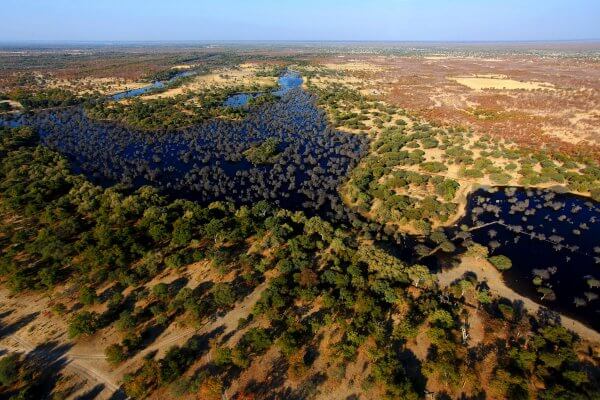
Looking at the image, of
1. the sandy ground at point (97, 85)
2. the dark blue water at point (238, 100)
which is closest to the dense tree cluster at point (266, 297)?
the dark blue water at point (238, 100)

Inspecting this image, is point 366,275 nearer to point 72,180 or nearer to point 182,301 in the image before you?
point 182,301

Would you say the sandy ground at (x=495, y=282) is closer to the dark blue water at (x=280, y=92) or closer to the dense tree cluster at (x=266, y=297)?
the dense tree cluster at (x=266, y=297)

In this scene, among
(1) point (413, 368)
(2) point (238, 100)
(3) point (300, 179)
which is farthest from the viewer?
(2) point (238, 100)

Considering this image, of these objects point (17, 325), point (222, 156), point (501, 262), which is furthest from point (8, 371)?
point (222, 156)

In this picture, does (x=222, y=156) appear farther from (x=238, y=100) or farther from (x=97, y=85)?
(x=97, y=85)

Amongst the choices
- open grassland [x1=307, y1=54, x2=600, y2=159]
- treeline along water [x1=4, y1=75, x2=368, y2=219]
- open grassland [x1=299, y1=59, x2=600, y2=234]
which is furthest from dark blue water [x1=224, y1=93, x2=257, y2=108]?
open grassland [x1=299, y1=59, x2=600, y2=234]

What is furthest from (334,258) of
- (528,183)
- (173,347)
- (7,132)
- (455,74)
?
(455,74)

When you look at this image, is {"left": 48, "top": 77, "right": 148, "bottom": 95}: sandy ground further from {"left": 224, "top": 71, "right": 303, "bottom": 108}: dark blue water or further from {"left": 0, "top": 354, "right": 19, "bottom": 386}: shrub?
{"left": 0, "top": 354, "right": 19, "bottom": 386}: shrub
